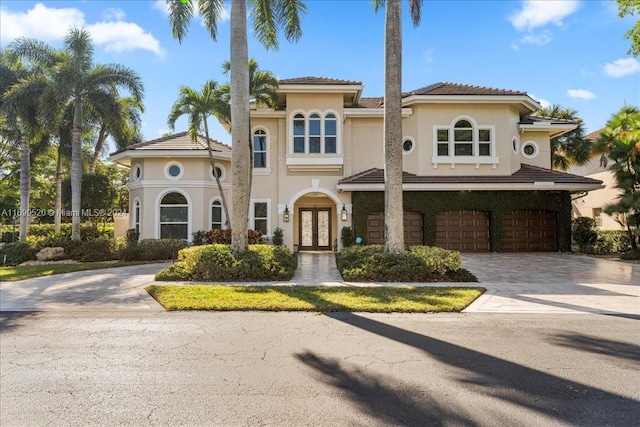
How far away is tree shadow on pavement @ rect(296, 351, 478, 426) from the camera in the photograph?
339 cm

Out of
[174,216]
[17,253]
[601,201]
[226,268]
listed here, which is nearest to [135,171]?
[174,216]

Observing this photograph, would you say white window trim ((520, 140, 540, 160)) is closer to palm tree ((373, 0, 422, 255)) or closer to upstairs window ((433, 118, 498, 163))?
upstairs window ((433, 118, 498, 163))

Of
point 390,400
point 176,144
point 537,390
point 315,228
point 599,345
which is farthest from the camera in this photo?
point 315,228

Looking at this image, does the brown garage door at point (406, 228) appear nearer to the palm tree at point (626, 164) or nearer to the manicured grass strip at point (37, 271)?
the palm tree at point (626, 164)

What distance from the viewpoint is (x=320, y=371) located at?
450 cm

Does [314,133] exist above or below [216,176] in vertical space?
above

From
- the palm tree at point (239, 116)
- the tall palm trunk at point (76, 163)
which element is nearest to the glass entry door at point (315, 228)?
the palm tree at point (239, 116)

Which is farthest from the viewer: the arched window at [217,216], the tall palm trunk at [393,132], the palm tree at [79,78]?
→ the arched window at [217,216]

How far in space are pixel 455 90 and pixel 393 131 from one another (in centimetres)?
939

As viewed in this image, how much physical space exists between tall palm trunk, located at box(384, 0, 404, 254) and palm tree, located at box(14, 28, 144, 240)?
12229 millimetres

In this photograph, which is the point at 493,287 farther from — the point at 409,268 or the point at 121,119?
the point at 121,119

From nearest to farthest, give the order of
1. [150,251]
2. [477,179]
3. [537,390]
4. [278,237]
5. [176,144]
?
1. [537,390]
2. [150,251]
3. [477,179]
4. [278,237]
5. [176,144]

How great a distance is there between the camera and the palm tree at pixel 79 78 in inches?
671

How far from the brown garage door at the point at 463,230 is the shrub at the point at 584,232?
4.83 metres
